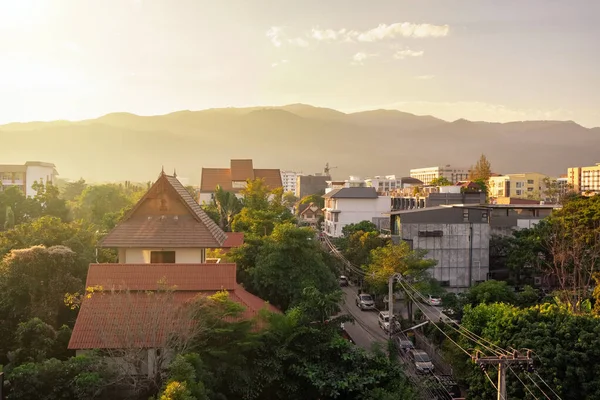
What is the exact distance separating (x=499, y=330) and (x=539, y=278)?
18.8 m

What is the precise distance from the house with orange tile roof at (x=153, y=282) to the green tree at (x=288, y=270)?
2.26 metres

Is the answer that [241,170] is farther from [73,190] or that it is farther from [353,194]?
[73,190]

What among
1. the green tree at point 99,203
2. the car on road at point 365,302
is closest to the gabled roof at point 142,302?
the car on road at point 365,302

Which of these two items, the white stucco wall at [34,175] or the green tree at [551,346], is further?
the white stucco wall at [34,175]

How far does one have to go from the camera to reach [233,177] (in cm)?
7794

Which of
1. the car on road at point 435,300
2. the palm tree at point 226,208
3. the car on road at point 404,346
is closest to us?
the car on road at point 404,346

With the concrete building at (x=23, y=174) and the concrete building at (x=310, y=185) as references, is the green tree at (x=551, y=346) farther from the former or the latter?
the concrete building at (x=310, y=185)

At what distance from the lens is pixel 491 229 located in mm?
40062

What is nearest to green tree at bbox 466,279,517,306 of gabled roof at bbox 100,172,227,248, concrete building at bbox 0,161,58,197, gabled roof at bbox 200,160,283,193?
gabled roof at bbox 100,172,227,248

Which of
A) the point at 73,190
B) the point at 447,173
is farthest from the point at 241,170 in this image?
the point at 447,173

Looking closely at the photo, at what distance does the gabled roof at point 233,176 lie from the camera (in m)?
77.8

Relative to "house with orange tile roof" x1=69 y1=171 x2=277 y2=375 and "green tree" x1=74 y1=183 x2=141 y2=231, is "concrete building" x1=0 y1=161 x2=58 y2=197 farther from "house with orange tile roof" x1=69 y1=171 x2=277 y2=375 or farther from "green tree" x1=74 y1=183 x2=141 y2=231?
"house with orange tile roof" x1=69 y1=171 x2=277 y2=375

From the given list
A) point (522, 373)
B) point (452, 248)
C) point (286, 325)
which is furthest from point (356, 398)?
point (452, 248)

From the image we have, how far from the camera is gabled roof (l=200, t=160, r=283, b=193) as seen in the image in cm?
7775
